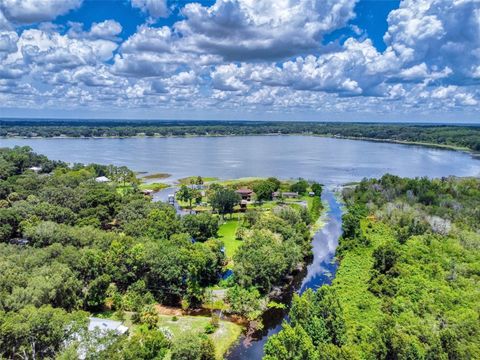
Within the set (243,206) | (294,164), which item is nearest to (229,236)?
(243,206)

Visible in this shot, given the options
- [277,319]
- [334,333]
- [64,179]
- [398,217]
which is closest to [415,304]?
[334,333]

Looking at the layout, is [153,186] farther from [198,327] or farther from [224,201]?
[198,327]

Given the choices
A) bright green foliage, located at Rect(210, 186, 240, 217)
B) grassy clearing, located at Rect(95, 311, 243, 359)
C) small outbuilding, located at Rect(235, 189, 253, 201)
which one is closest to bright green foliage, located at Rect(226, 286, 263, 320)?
grassy clearing, located at Rect(95, 311, 243, 359)

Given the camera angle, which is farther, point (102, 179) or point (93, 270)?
point (102, 179)

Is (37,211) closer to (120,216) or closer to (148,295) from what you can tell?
(120,216)

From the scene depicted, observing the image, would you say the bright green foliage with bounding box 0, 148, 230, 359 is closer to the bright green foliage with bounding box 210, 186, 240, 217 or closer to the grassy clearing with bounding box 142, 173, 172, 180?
the bright green foliage with bounding box 210, 186, 240, 217

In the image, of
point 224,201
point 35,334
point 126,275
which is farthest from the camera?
point 224,201
